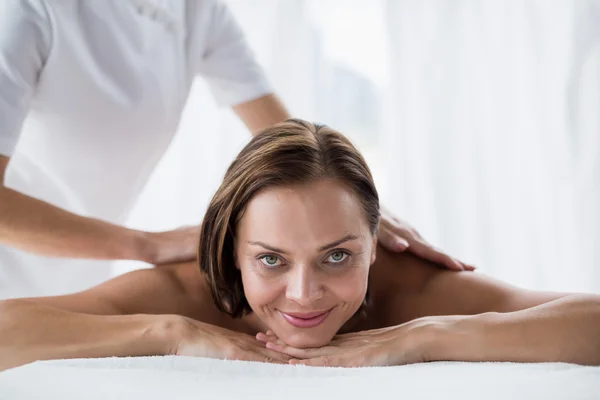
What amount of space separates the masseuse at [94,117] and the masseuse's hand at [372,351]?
376mm

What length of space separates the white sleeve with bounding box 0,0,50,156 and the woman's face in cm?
51

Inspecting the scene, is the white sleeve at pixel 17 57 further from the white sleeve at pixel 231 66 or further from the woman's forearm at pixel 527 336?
the woman's forearm at pixel 527 336

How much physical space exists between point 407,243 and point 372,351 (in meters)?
0.45

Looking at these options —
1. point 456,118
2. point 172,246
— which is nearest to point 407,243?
point 172,246

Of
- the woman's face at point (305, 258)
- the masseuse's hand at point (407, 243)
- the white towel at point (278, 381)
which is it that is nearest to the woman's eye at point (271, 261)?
the woman's face at point (305, 258)

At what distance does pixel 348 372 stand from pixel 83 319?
475 mm

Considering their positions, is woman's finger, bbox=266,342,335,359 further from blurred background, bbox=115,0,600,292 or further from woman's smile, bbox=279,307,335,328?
blurred background, bbox=115,0,600,292

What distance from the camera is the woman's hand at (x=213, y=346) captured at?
1281 mm

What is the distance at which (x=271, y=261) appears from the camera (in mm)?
1370

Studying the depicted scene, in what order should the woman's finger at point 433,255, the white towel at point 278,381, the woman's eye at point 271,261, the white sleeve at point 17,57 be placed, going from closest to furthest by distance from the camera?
the white towel at point 278,381
the woman's eye at point 271,261
the white sleeve at point 17,57
the woman's finger at point 433,255

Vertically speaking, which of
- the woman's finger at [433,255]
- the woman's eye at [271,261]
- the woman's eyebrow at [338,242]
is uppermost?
the woman's eyebrow at [338,242]

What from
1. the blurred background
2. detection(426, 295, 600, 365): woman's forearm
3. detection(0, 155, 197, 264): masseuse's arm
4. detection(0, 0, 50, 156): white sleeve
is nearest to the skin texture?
detection(426, 295, 600, 365): woman's forearm

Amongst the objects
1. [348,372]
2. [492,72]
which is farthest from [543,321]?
[492,72]

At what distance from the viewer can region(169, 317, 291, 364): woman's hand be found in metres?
1.28
